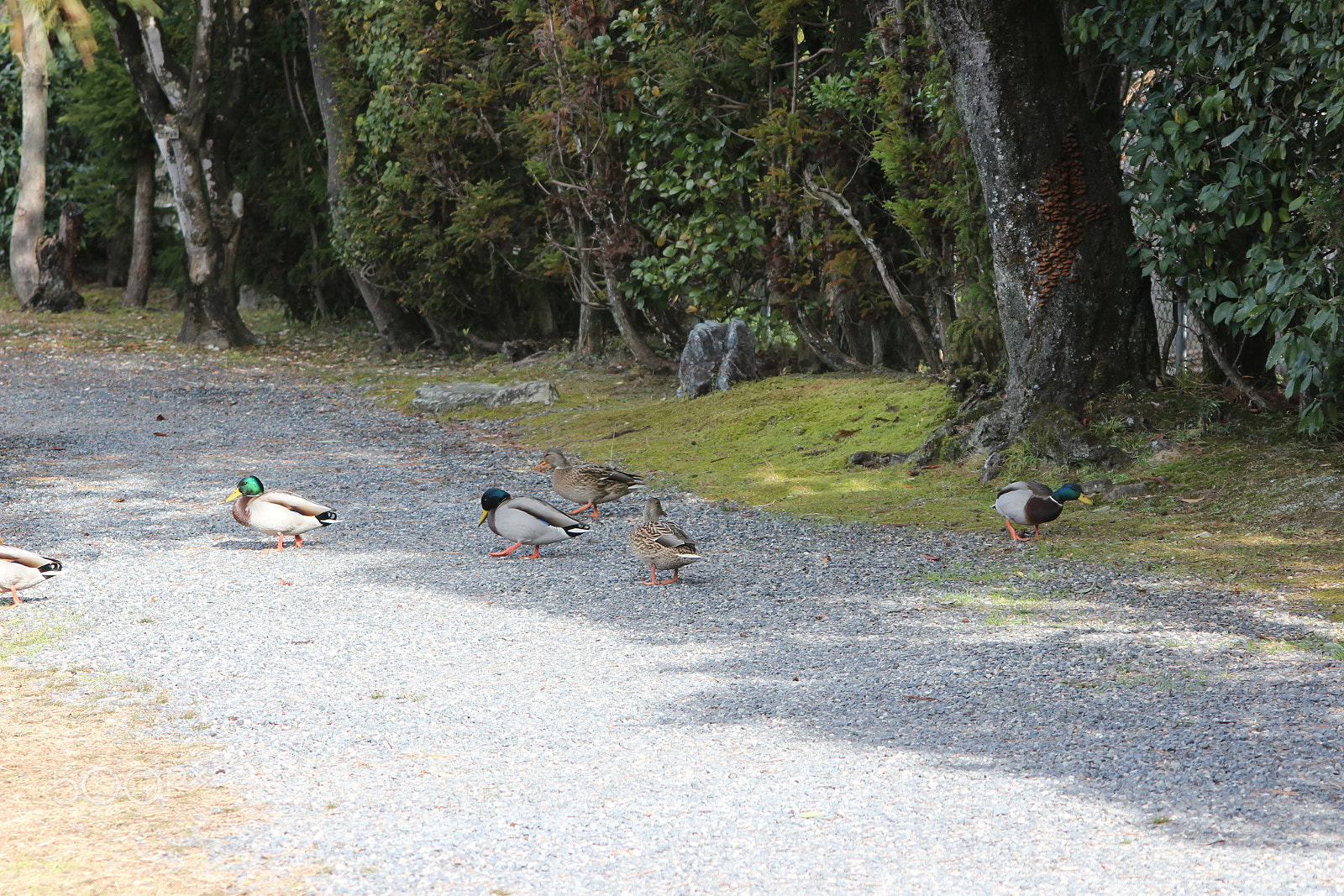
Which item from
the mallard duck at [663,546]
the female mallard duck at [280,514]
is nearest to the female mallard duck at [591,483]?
the female mallard duck at [280,514]

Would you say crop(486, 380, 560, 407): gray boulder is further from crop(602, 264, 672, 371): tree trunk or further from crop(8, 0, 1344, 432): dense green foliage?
crop(8, 0, 1344, 432): dense green foliage

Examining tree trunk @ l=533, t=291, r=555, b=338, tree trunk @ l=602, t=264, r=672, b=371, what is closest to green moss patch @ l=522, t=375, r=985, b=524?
tree trunk @ l=602, t=264, r=672, b=371

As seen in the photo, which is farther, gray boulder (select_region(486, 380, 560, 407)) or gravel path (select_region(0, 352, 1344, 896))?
gray boulder (select_region(486, 380, 560, 407))

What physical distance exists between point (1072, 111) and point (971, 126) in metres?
0.72

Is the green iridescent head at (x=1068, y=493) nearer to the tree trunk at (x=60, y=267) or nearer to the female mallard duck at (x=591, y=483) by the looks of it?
the female mallard duck at (x=591, y=483)

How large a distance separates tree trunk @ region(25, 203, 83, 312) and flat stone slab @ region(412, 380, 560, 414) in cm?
1478

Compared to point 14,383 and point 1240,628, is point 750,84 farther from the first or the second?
point 14,383

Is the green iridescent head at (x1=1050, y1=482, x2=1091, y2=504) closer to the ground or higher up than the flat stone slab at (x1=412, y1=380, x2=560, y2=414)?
higher up

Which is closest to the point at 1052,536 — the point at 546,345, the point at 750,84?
the point at 750,84

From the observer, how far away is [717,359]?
13742 millimetres

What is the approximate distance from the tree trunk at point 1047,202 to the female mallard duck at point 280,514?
5.13m

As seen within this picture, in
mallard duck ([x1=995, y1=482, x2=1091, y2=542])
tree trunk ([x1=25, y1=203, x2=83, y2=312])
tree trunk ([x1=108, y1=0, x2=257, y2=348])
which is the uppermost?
tree trunk ([x1=108, y1=0, x2=257, y2=348])

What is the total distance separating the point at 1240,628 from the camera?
5340 millimetres

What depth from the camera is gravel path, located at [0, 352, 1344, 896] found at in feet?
10.9
